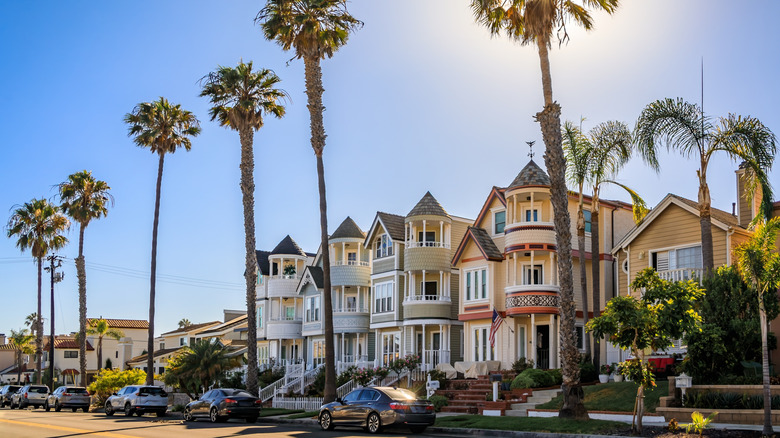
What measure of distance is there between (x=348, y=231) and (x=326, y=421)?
25.6 m

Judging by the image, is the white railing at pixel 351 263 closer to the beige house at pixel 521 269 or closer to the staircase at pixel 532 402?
the beige house at pixel 521 269

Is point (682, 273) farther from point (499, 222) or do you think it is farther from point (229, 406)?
point (229, 406)

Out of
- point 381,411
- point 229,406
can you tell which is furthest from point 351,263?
point 381,411

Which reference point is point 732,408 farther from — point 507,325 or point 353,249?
Result: point 353,249

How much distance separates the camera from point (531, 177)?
38.6 meters

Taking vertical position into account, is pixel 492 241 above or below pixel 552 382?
above

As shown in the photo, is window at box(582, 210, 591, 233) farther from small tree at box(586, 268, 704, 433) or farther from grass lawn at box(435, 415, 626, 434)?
small tree at box(586, 268, 704, 433)

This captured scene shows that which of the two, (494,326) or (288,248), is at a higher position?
(288,248)

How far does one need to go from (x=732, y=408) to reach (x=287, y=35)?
78.1ft

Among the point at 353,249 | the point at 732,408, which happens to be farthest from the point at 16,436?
the point at 353,249

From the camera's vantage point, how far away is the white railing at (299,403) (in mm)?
39191

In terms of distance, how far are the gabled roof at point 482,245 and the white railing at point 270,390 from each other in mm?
12872

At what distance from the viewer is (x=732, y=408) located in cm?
2239

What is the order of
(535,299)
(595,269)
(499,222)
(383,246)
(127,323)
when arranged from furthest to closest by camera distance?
1. (127,323)
2. (383,246)
3. (499,222)
4. (535,299)
5. (595,269)
